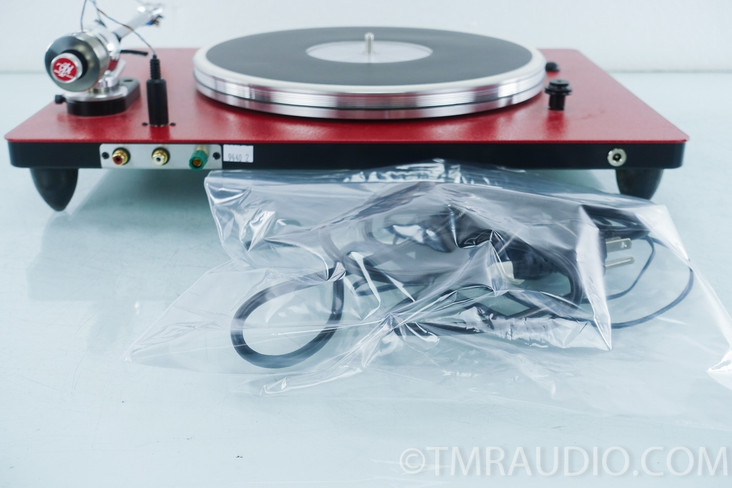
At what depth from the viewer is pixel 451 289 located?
1051mm

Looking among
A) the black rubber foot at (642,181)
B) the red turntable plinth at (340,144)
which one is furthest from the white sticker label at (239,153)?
the black rubber foot at (642,181)

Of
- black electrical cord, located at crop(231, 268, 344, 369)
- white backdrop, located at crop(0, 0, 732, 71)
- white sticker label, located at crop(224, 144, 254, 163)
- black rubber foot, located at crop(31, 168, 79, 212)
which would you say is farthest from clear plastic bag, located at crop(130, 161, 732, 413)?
white backdrop, located at crop(0, 0, 732, 71)

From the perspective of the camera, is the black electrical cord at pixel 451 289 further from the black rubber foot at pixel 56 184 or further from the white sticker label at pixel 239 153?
the black rubber foot at pixel 56 184

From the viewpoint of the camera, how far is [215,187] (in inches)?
47.3

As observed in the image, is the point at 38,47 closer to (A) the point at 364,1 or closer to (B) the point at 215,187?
(A) the point at 364,1

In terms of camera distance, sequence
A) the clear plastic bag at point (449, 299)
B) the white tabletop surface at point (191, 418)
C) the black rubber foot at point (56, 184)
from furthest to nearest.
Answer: the black rubber foot at point (56, 184) < the clear plastic bag at point (449, 299) < the white tabletop surface at point (191, 418)

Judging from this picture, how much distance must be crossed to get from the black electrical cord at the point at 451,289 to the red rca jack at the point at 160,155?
0.39 metres

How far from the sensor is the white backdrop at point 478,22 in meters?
2.69

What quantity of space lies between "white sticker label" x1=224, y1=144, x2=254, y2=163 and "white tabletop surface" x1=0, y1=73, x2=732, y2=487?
16 cm

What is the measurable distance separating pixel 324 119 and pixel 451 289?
0.52 m

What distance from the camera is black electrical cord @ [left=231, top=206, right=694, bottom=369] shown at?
3.39 ft

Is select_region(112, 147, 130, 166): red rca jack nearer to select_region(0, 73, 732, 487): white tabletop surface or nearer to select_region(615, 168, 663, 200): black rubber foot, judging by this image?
select_region(0, 73, 732, 487): white tabletop surface

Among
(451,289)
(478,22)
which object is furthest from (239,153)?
(478,22)

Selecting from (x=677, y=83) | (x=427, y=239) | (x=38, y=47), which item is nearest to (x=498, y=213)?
(x=427, y=239)
